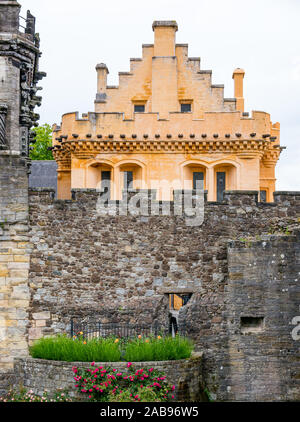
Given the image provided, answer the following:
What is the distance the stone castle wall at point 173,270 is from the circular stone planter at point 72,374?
780 mm

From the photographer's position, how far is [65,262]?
19.1 meters

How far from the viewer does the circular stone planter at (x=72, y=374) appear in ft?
55.3

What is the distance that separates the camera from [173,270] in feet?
62.7

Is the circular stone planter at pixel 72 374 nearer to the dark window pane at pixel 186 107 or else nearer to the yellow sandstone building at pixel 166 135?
the yellow sandstone building at pixel 166 135

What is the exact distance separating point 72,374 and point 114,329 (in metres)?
2.18

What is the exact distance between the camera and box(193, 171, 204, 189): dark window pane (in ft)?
99.5

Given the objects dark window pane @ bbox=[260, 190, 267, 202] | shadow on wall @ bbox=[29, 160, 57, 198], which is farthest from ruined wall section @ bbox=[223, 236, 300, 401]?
shadow on wall @ bbox=[29, 160, 57, 198]

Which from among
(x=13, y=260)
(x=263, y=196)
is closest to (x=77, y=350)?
(x=13, y=260)

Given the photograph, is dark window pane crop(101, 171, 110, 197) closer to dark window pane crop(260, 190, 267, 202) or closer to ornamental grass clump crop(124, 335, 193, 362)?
dark window pane crop(260, 190, 267, 202)

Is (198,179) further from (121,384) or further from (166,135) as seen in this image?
(121,384)

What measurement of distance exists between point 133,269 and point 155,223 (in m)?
1.39

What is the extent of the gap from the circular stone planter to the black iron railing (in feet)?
4.19

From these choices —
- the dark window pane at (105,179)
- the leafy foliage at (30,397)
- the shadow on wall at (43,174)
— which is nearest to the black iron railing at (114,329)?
the leafy foliage at (30,397)
